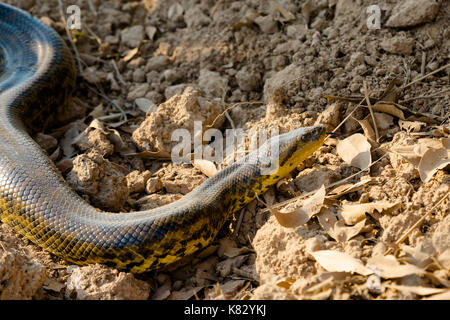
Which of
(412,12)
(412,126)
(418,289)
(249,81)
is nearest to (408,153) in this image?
(412,126)

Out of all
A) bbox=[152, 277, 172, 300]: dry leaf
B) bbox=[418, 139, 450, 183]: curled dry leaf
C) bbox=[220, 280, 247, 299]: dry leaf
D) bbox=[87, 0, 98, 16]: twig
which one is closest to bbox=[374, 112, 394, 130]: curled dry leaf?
bbox=[418, 139, 450, 183]: curled dry leaf

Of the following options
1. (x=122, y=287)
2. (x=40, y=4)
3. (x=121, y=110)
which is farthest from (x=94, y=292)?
(x=40, y=4)

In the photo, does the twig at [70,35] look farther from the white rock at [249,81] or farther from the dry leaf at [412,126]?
the dry leaf at [412,126]

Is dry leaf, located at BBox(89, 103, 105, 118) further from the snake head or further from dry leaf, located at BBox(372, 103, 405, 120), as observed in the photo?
dry leaf, located at BBox(372, 103, 405, 120)

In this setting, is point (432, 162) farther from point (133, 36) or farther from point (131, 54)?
point (133, 36)

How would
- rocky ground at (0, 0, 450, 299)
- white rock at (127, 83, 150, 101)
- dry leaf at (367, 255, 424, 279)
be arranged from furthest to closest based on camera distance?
white rock at (127, 83, 150, 101) < rocky ground at (0, 0, 450, 299) < dry leaf at (367, 255, 424, 279)

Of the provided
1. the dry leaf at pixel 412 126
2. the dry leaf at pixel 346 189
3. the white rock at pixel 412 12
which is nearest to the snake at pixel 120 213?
the dry leaf at pixel 346 189
